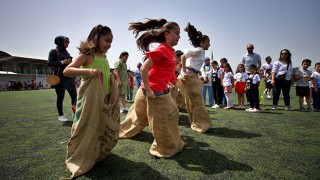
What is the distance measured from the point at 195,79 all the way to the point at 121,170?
2.36 metres

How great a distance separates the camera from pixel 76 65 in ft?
7.43

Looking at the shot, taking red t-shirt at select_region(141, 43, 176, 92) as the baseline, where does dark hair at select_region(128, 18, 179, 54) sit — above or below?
above

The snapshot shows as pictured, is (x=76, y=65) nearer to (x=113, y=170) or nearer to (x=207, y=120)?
(x=113, y=170)

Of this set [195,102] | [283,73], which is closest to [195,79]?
[195,102]

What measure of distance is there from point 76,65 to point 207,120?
288cm

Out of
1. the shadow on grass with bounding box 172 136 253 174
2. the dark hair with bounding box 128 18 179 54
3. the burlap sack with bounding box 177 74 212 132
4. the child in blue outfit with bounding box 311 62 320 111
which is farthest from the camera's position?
the child in blue outfit with bounding box 311 62 320 111

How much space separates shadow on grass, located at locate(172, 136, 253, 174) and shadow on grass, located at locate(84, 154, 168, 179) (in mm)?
469

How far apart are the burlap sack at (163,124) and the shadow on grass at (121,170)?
0.38 m

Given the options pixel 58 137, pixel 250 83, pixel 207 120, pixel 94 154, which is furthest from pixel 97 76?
pixel 250 83

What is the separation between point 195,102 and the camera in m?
4.05

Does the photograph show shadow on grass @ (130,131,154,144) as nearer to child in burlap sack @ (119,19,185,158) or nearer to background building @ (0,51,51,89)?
child in burlap sack @ (119,19,185,158)

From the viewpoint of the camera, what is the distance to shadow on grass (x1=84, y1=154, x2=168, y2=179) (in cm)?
221

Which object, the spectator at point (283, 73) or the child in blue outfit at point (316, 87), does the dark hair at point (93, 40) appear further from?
the child in blue outfit at point (316, 87)

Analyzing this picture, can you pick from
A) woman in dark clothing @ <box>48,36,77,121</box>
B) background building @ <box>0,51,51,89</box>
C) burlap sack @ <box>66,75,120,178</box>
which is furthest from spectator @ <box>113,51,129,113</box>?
background building @ <box>0,51,51,89</box>
